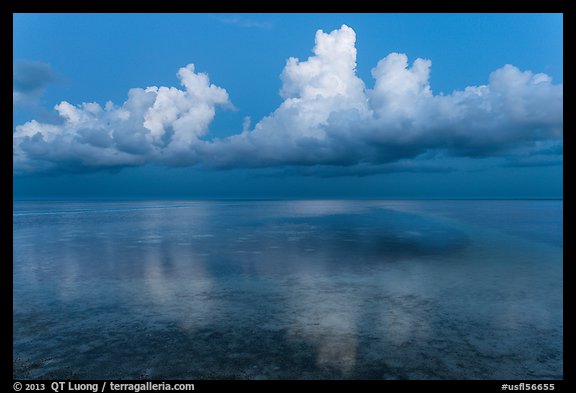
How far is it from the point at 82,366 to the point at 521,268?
44.5ft

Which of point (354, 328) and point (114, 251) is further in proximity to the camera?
point (114, 251)

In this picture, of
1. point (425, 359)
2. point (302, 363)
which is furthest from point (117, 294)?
point (425, 359)

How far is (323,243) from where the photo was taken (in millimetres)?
18453

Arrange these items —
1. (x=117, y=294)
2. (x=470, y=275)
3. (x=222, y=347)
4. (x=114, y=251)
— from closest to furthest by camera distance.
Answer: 1. (x=222, y=347)
2. (x=117, y=294)
3. (x=470, y=275)
4. (x=114, y=251)

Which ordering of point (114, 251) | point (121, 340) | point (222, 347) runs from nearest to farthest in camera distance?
point (222, 347), point (121, 340), point (114, 251)

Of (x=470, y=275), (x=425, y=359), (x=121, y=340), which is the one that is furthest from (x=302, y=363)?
(x=470, y=275)

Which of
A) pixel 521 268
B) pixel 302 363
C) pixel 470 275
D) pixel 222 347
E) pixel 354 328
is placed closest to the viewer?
pixel 302 363

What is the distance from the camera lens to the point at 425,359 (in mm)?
5246

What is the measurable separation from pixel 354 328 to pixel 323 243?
39.5 feet

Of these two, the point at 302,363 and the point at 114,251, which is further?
the point at 114,251
